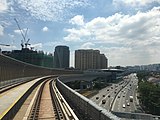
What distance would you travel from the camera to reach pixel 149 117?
40.8m

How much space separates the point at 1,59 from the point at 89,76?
85677mm

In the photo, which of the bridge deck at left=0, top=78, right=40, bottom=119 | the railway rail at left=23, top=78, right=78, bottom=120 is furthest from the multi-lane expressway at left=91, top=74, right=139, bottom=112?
the railway rail at left=23, top=78, right=78, bottom=120

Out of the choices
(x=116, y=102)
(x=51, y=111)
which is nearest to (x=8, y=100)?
(x=51, y=111)

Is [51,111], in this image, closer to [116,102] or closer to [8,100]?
[8,100]

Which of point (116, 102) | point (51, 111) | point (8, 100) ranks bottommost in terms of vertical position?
point (116, 102)

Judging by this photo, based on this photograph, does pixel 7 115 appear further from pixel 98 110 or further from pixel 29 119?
pixel 98 110

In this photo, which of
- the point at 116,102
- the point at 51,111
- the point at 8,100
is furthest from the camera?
the point at 116,102

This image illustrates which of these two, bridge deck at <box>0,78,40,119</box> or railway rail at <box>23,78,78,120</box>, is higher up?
bridge deck at <box>0,78,40,119</box>

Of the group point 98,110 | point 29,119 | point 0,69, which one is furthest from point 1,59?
point 98,110

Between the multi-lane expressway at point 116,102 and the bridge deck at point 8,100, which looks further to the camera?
the multi-lane expressway at point 116,102

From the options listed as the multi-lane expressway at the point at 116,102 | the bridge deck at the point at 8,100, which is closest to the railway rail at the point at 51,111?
the bridge deck at the point at 8,100

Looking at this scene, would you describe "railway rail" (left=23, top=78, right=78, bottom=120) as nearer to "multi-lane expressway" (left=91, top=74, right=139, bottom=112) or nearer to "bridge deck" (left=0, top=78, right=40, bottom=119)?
"bridge deck" (left=0, top=78, right=40, bottom=119)

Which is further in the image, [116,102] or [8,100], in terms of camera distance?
[116,102]

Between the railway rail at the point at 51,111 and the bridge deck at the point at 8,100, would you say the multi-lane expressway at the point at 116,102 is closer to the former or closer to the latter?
the bridge deck at the point at 8,100
